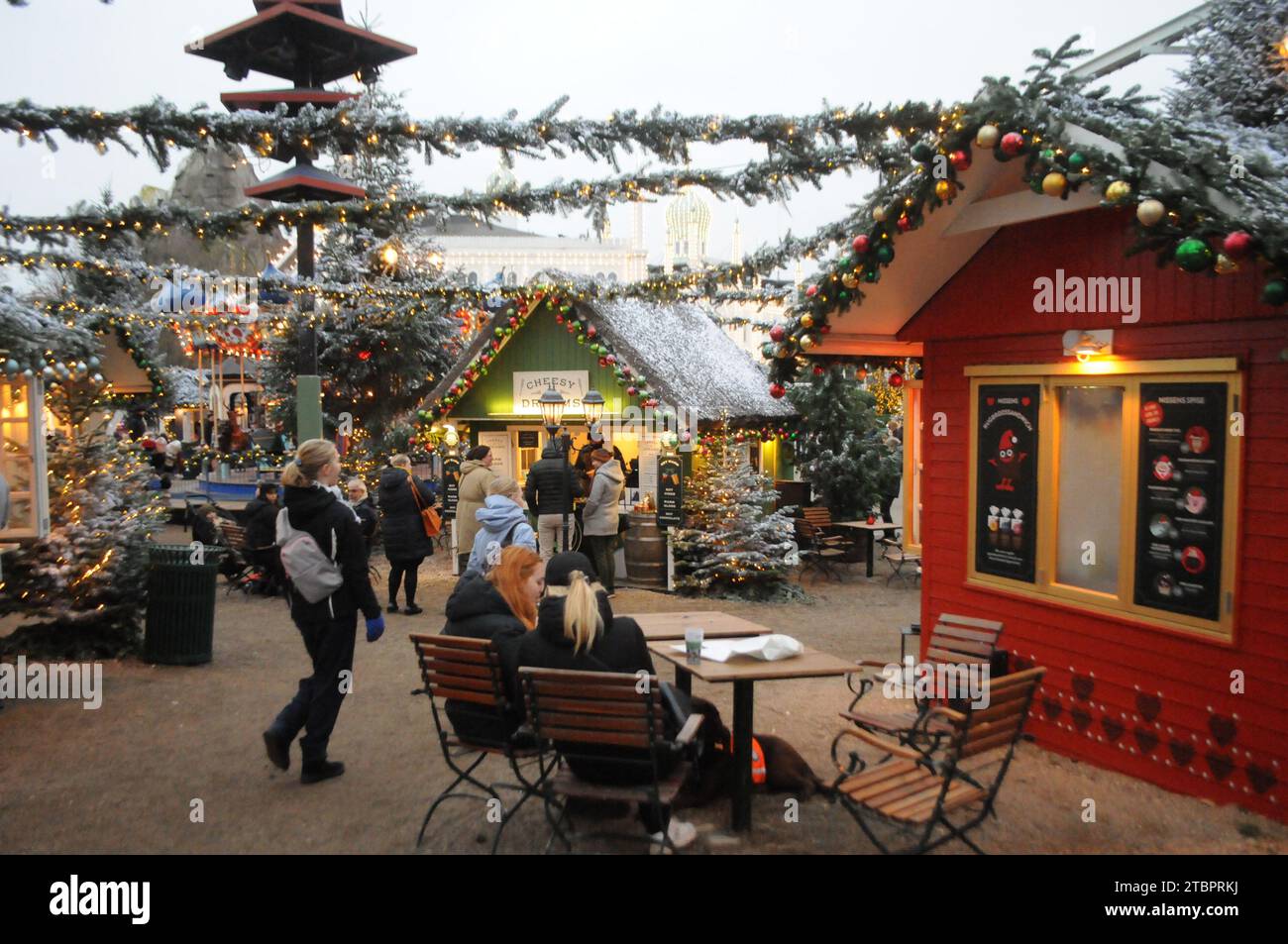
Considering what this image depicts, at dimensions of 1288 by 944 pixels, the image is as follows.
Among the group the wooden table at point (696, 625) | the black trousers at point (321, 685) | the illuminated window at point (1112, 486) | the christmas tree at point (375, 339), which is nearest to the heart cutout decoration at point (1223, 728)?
the illuminated window at point (1112, 486)

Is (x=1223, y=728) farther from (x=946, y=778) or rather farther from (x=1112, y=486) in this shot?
(x=946, y=778)

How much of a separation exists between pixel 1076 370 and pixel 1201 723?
7.68 feet

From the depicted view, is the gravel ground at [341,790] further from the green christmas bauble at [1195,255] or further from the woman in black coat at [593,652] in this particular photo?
the green christmas bauble at [1195,255]

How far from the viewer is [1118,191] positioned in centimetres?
478

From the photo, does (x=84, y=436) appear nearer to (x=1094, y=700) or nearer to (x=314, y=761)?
(x=314, y=761)

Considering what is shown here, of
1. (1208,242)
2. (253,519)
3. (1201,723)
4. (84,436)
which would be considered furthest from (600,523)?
(1208,242)

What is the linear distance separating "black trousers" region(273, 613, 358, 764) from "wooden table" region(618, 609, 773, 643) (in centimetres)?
182

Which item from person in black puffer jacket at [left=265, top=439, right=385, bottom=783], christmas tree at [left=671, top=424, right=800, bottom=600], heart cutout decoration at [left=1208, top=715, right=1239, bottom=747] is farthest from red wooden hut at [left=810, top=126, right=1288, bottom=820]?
christmas tree at [left=671, top=424, right=800, bottom=600]

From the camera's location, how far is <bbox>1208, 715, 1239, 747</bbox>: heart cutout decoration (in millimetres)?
5570

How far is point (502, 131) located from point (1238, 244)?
5.07 meters

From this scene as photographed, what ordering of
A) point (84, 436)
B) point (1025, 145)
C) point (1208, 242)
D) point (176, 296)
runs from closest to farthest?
point (1208, 242) → point (1025, 145) → point (84, 436) → point (176, 296)

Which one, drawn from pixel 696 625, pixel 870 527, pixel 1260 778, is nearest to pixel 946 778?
pixel 696 625

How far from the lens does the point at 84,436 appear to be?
9.44m

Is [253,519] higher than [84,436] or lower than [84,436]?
lower
